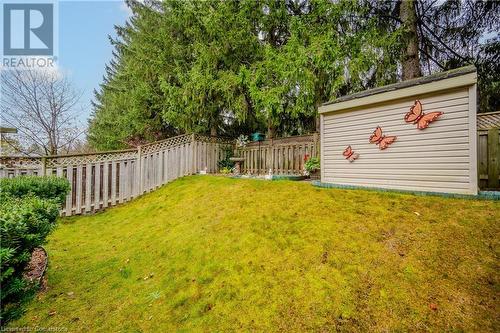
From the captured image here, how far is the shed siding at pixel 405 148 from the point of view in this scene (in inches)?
161

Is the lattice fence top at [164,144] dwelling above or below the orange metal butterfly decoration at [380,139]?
above

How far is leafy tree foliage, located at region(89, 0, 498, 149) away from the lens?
7789mm

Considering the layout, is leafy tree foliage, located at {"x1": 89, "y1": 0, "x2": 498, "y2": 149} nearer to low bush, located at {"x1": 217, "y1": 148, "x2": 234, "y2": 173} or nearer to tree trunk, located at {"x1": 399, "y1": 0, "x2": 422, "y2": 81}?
tree trunk, located at {"x1": 399, "y1": 0, "x2": 422, "y2": 81}

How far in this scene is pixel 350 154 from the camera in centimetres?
548

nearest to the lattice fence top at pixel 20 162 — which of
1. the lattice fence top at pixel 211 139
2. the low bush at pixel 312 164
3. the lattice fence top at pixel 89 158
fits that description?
the lattice fence top at pixel 89 158

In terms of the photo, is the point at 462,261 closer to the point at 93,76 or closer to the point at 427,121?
the point at 427,121

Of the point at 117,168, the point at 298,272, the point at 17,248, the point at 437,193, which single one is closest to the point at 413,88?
the point at 437,193


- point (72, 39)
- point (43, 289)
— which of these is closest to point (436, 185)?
point (43, 289)

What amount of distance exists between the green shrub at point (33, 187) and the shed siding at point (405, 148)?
5907mm

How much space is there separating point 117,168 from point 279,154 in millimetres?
5737

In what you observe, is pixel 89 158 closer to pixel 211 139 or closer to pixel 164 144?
pixel 164 144

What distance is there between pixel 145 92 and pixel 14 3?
5.05 metres

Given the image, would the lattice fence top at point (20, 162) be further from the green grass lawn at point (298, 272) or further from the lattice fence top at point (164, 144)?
the green grass lawn at point (298, 272)

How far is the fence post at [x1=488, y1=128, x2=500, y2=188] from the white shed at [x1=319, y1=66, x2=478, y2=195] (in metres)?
1.48
